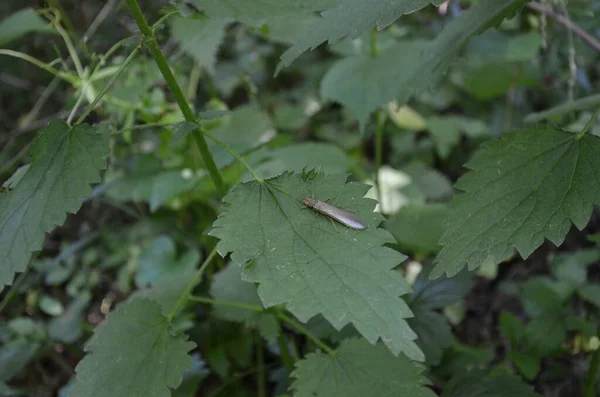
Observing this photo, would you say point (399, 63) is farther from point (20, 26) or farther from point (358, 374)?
point (20, 26)

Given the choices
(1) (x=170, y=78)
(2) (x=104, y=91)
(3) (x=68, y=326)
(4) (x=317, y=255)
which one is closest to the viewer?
(4) (x=317, y=255)

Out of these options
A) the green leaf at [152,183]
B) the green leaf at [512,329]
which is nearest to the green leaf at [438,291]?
the green leaf at [512,329]

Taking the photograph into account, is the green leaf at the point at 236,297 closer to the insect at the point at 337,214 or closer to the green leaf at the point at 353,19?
the insect at the point at 337,214

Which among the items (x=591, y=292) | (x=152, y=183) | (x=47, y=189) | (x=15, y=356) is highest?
(x=47, y=189)

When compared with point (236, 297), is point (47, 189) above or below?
above

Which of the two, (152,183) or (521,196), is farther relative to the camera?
(152,183)

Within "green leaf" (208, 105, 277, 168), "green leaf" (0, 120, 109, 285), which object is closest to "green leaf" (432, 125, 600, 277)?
"green leaf" (0, 120, 109, 285)

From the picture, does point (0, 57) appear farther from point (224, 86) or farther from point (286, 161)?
point (286, 161)

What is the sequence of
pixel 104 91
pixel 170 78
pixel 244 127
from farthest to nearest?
1. pixel 244 127
2. pixel 170 78
3. pixel 104 91

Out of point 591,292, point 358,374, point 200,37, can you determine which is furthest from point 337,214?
point 200,37
